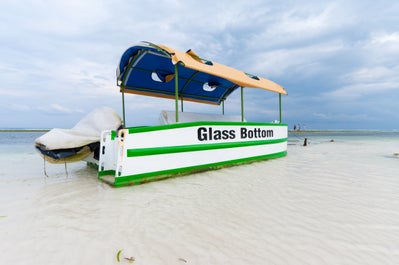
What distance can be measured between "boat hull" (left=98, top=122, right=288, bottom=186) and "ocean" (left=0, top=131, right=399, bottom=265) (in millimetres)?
301

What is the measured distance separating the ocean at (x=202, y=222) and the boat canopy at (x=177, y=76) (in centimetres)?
289

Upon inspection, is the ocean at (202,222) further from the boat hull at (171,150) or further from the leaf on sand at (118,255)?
the boat hull at (171,150)

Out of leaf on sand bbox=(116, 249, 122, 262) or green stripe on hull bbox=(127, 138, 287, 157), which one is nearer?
leaf on sand bbox=(116, 249, 122, 262)

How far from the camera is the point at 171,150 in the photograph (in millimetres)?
4465

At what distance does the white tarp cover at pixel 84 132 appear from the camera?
4.30 meters

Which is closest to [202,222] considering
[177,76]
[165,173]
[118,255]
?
[118,255]

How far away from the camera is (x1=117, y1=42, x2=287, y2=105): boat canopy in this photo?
5.27 meters

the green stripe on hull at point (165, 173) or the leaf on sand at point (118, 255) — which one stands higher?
the green stripe on hull at point (165, 173)

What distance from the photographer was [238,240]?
82.3 inches

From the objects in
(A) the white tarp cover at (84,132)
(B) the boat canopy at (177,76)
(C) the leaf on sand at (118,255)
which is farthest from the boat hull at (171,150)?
(C) the leaf on sand at (118,255)

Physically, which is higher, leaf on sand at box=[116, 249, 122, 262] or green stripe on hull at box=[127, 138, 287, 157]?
green stripe on hull at box=[127, 138, 287, 157]

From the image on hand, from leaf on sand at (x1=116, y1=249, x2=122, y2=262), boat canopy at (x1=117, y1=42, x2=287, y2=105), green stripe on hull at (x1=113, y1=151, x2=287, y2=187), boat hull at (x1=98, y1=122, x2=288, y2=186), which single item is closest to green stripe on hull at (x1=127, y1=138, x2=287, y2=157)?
boat hull at (x1=98, y1=122, x2=288, y2=186)

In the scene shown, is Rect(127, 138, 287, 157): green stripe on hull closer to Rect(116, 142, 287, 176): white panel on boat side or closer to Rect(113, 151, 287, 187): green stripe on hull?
Rect(116, 142, 287, 176): white panel on boat side

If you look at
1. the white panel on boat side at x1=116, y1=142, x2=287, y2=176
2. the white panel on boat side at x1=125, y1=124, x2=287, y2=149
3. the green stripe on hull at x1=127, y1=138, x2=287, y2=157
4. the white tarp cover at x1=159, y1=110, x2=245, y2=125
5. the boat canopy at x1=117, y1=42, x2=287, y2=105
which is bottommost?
the white panel on boat side at x1=116, y1=142, x2=287, y2=176
